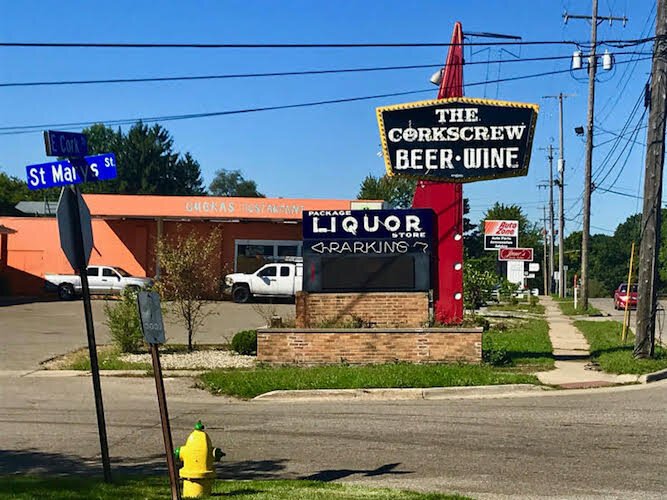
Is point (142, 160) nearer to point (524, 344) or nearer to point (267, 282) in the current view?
point (267, 282)

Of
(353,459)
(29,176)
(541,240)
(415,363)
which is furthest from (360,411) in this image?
(541,240)

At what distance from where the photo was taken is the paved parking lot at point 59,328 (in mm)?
20656

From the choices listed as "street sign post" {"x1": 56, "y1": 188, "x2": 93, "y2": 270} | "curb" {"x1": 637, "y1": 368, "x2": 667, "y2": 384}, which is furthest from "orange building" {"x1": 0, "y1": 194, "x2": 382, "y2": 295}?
"street sign post" {"x1": 56, "y1": 188, "x2": 93, "y2": 270}

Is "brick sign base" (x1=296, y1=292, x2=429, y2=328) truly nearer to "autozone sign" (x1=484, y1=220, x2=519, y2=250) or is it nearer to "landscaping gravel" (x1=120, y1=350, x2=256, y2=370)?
"landscaping gravel" (x1=120, y1=350, x2=256, y2=370)

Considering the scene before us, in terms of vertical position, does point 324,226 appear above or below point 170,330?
above

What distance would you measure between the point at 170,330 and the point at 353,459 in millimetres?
17335

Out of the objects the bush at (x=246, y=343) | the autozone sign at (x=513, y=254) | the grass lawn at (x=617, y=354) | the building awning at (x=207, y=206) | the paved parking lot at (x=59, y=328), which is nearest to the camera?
the grass lawn at (x=617, y=354)

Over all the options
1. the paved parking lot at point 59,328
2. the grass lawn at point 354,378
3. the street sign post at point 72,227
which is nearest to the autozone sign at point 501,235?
the paved parking lot at point 59,328

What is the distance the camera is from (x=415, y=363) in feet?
57.0

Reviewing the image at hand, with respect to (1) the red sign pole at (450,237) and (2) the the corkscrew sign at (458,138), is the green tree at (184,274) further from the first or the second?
(1) the red sign pole at (450,237)

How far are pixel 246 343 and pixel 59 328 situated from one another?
30.5 ft

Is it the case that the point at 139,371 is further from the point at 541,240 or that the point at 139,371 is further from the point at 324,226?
the point at 541,240

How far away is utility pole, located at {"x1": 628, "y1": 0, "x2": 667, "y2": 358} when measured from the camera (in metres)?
17.7

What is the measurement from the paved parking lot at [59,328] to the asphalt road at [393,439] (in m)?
5.56
